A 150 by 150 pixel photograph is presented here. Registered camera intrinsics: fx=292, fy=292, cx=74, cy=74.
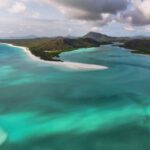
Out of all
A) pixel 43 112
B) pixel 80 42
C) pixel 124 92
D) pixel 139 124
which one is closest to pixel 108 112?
pixel 139 124

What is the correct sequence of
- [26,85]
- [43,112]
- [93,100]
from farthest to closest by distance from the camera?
[26,85]
[93,100]
[43,112]

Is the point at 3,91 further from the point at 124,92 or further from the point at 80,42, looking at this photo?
the point at 80,42

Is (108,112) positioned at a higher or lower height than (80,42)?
higher

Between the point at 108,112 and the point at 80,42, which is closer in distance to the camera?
the point at 108,112

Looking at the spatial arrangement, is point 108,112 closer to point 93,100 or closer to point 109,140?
point 93,100

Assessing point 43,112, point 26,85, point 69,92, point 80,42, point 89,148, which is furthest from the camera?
point 80,42

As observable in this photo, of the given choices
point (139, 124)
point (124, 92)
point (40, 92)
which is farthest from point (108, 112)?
point (40, 92)
